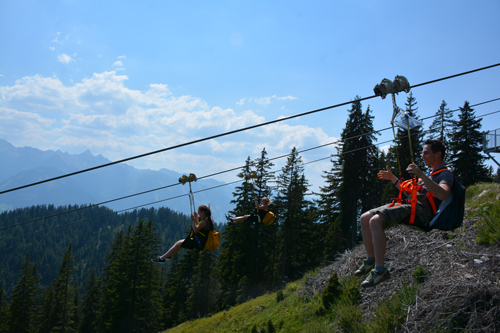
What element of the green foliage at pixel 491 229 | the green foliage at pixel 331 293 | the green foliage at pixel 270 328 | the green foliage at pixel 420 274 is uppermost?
the green foliage at pixel 491 229

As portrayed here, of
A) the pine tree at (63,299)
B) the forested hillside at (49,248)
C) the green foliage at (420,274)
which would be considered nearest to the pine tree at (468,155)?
the green foliage at (420,274)

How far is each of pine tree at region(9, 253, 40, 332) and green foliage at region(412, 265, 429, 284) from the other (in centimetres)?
5333

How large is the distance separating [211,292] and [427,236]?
36.3m

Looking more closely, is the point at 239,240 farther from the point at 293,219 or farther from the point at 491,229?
the point at 491,229

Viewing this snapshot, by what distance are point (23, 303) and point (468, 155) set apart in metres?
59.8

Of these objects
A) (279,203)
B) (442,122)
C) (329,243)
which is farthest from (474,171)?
(279,203)

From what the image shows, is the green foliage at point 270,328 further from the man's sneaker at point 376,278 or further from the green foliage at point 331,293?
the man's sneaker at point 376,278

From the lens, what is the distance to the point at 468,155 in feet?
111

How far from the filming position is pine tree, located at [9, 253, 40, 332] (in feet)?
154

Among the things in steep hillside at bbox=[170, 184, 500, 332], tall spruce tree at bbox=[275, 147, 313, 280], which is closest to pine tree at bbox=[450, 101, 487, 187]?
tall spruce tree at bbox=[275, 147, 313, 280]

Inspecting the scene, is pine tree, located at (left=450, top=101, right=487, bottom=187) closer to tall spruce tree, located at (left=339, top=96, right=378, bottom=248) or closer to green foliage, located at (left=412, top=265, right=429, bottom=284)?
tall spruce tree, located at (left=339, top=96, right=378, bottom=248)

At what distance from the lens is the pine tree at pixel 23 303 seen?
154 ft

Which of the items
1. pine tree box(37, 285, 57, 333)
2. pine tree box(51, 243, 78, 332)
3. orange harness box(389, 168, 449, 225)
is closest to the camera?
orange harness box(389, 168, 449, 225)

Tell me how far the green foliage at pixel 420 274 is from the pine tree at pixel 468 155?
2880cm
